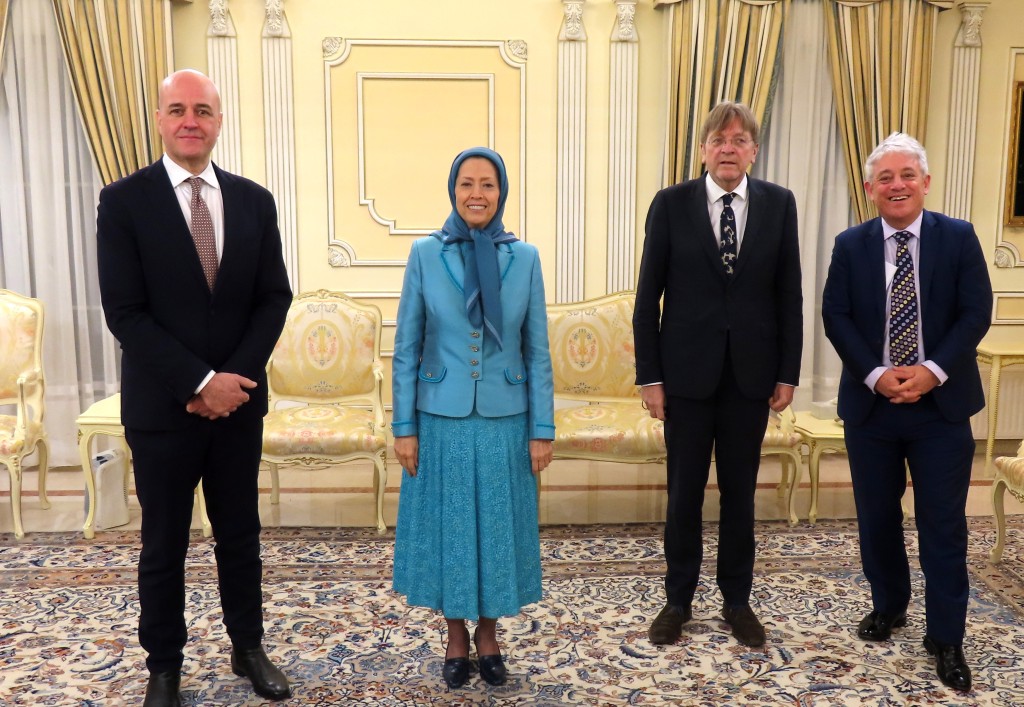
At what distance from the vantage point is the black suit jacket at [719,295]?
2.63 m

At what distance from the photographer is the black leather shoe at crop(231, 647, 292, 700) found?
2459 millimetres

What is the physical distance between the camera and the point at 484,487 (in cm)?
238

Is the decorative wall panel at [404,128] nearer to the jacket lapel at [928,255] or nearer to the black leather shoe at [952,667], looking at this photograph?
the jacket lapel at [928,255]

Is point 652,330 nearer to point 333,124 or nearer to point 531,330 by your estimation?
point 531,330

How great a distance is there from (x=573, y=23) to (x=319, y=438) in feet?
8.65

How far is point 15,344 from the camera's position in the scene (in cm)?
427

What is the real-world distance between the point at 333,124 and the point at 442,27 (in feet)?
2.61

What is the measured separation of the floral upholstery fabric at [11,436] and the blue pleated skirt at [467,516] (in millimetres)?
2347

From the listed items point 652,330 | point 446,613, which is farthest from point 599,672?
point 652,330

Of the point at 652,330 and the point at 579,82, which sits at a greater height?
the point at 579,82

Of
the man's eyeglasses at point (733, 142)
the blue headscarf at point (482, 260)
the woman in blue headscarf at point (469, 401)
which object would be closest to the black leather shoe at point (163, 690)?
the woman in blue headscarf at point (469, 401)

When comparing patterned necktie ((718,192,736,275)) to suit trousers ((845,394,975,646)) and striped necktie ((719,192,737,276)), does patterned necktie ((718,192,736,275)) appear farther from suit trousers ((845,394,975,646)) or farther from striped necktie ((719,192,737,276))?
suit trousers ((845,394,975,646))

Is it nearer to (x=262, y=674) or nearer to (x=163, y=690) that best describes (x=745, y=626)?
(x=262, y=674)

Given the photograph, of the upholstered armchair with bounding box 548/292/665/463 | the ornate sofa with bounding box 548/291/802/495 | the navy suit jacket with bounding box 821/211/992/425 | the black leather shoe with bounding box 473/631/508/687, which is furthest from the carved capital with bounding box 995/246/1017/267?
the black leather shoe with bounding box 473/631/508/687
